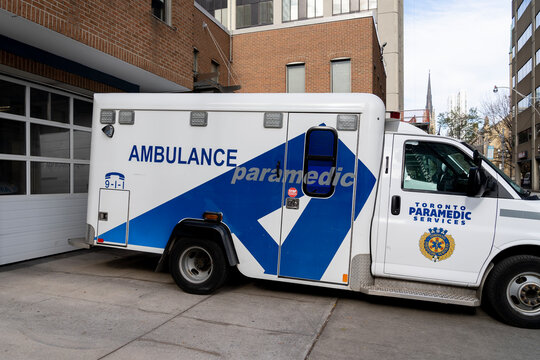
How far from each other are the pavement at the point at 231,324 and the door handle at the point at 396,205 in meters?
1.29

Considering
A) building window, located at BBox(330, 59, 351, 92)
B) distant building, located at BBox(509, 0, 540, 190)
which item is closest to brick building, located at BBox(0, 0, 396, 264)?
building window, located at BBox(330, 59, 351, 92)

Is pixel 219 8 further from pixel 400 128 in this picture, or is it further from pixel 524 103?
pixel 524 103

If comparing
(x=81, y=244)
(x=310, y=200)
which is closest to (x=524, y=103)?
(x=310, y=200)

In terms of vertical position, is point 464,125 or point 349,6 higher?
point 349,6

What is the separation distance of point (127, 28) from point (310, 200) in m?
5.48

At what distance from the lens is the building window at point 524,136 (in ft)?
158

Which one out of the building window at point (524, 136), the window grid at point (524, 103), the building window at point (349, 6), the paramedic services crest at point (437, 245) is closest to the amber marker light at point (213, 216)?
the paramedic services crest at point (437, 245)

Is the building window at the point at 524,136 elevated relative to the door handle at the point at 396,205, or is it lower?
elevated

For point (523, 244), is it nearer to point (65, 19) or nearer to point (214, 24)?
point (65, 19)

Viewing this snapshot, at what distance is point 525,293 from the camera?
4691 mm

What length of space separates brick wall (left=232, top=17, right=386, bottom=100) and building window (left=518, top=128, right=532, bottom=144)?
3777 cm

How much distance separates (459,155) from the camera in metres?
5.03

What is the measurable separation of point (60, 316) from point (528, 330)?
17.6 ft

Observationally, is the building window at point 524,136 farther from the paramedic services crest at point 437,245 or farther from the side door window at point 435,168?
the paramedic services crest at point 437,245
